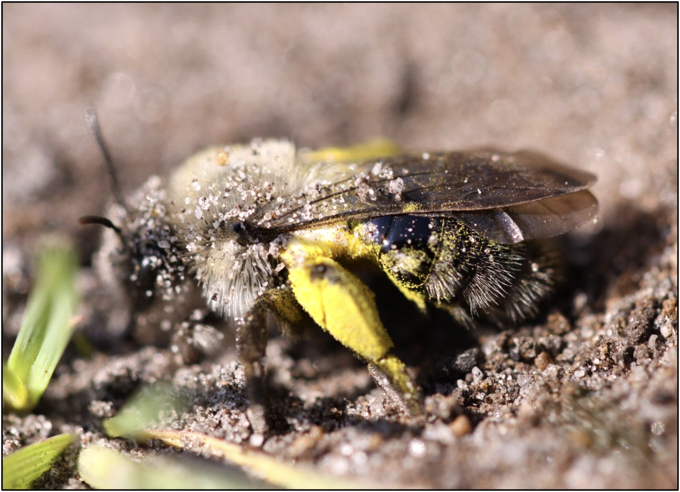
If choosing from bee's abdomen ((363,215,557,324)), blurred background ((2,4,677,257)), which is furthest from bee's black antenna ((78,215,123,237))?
bee's abdomen ((363,215,557,324))

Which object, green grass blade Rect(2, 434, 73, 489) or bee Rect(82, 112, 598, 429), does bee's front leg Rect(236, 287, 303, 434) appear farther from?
green grass blade Rect(2, 434, 73, 489)

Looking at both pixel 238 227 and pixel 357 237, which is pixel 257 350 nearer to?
pixel 238 227

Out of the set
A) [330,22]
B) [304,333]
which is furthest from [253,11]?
[304,333]

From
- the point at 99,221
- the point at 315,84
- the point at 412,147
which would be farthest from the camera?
the point at 315,84

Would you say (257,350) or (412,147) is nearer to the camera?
(257,350)

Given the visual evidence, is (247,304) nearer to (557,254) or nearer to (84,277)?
(84,277)

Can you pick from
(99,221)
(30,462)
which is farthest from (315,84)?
(30,462)

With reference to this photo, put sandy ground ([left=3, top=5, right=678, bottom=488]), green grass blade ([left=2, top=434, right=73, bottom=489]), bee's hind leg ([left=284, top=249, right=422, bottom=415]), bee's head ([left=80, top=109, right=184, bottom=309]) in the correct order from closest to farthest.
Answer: sandy ground ([left=3, top=5, right=678, bottom=488])
green grass blade ([left=2, top=434, right=73, bottom=489])
bee's hind leg ([left=284, top=249, right=422, bottom=415])
bee's head ([left=80, top=109, right=184, bottom=309])

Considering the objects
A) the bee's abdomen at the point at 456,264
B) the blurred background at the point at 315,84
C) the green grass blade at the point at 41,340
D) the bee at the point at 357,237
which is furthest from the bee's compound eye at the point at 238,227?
the blurred background at the point at 315,84
